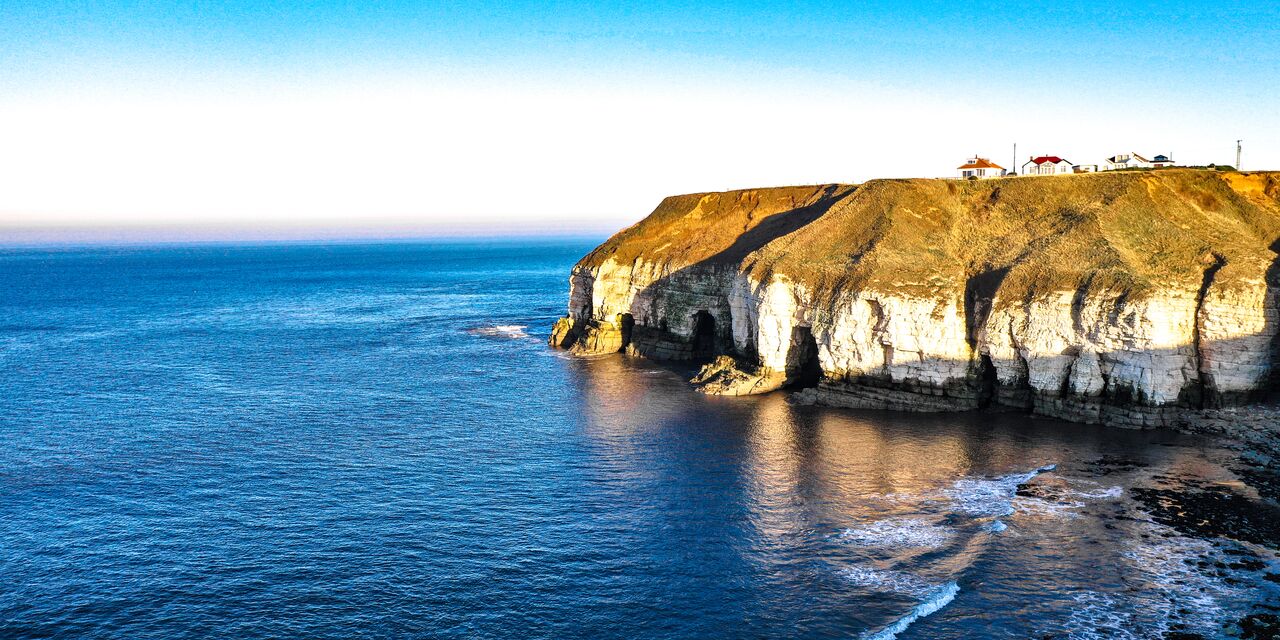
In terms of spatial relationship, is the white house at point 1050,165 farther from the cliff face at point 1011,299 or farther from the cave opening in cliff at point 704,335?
the cave opening in cliff at point 704,335

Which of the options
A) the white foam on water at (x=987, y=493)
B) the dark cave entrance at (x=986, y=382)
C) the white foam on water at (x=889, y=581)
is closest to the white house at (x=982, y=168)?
the dark cave entrance at (x=986, y=382)

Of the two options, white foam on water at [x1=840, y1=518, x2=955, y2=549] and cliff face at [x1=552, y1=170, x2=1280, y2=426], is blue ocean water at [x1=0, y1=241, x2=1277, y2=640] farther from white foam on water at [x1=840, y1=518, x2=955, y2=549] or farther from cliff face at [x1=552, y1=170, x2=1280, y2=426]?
cliff face at [x1=552, y1=170, x2=1280, y2=426]

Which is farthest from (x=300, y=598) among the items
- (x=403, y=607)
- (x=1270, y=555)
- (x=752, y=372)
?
(x=752, y=372)

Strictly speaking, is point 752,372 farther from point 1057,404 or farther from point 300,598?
point 300,598

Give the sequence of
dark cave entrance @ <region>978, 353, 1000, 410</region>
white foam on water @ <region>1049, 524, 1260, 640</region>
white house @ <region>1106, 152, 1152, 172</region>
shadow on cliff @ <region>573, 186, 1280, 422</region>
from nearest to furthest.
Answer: white foam on water @ <region>1049, 524, 1260, 640</region>, shadow on cliff @ <region>573, 186, 1280, 422</region>, dark cave entrance @ <region>978, 353, 1000, 410</region>, white house @ <region>1106, 152, 1152, 172</region>

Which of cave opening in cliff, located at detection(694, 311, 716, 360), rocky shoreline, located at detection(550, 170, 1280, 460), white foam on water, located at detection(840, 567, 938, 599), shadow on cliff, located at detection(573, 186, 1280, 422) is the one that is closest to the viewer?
white foam on water, located at detection(840, 567, 938, 599)

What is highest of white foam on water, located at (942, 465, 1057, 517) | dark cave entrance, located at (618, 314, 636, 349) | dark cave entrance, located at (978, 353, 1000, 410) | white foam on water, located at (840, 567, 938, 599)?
dark cave entrance, located at (618, 314, 636, 349)

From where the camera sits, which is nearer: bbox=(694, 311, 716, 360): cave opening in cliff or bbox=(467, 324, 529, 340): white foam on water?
bbox=(694, 311, 716, 360): cave opening in cliff

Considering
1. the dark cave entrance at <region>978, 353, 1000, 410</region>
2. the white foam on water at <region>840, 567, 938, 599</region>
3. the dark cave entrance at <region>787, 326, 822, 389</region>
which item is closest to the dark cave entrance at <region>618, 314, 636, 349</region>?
the dark cave entrance at <region>787, 326, 822, 389</region>
